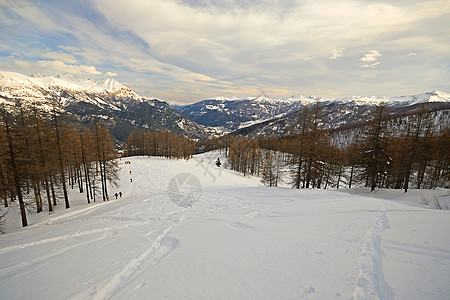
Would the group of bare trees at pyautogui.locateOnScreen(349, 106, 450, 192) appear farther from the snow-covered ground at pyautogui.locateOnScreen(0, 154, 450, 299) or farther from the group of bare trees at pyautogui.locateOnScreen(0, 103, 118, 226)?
the group of bare trees at pyautogui.locateOnScreen(0, 103, 118, 226)

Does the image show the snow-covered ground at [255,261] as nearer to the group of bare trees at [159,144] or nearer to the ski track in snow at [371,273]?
the ski track in snow at [371,273]

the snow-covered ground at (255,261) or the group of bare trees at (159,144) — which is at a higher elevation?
the snow-covered ground at (255,261)

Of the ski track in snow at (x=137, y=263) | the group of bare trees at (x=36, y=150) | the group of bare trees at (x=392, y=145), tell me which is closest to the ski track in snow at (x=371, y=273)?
the ski track in snow at (x=137, y=263)

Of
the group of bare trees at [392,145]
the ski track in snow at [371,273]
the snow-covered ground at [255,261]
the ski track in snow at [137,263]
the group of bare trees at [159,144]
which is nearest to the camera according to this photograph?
the ski track in snow at [371,273]

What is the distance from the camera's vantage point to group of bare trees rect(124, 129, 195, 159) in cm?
7028

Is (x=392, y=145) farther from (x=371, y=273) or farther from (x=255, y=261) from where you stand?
(x=255, y=261)

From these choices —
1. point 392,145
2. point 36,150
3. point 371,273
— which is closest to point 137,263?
point 371,273

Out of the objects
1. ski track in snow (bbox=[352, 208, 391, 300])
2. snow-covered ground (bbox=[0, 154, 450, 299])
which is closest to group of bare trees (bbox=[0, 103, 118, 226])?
snow-covered ground (bbox=[0, 154, 450, 299])

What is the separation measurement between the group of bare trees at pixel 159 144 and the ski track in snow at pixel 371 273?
67.4 metres

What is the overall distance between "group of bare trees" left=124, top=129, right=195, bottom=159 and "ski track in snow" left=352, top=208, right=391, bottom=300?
67441 millimetres

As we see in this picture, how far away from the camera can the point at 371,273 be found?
4281 millimetres

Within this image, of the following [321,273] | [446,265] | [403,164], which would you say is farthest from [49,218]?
[403,164]

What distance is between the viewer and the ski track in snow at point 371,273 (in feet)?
12.1

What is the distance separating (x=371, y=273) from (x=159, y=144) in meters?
76.8
